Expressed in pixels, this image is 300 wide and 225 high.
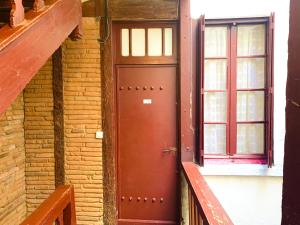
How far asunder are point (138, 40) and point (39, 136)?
1801 millimetres

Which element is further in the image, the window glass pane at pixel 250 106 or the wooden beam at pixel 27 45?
the window glass pane at pixel 250 106

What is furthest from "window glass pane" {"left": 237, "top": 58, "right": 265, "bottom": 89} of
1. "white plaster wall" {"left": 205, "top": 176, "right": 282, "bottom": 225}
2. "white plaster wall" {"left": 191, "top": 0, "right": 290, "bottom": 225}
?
"white plaster wall" {"left": 205, "top": 176, "right": 282, "bottom": 225}

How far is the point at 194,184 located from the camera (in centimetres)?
233

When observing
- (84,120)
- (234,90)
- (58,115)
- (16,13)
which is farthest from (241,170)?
(16,13)

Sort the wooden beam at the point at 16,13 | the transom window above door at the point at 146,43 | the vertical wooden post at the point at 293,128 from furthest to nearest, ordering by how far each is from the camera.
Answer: the transom window above door at the point at 146,43 → the wooden beam at the point at 16,13 → the vertical wooden post at the point at 293,128

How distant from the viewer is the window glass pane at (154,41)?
11.8ft

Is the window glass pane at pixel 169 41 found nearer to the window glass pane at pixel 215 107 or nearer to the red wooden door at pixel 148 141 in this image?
the red wooden door at pixel 148 141

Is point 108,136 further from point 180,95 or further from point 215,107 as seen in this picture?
point 215,107

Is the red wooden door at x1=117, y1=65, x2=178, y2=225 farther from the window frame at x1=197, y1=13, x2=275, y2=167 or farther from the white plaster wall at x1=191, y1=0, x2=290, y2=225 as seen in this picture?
the white plaster wall at x1=191, y1=0, x2=290, y2=225

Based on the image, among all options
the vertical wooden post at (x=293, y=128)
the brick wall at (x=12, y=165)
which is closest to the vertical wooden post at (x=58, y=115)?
the brick wall at (x=12, y=165)

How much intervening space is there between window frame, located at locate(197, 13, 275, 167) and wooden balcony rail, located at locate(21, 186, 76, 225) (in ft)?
6.79

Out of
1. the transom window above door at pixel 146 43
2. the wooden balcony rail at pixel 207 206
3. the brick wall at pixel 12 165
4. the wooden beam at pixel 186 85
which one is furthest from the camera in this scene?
the transom window above door at pixel 146 43

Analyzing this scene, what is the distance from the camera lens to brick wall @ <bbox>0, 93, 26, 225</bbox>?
3197mm

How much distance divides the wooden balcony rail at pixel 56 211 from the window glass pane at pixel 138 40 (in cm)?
212
